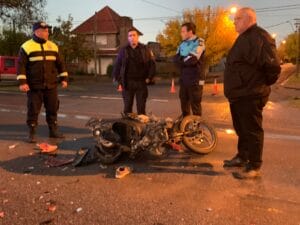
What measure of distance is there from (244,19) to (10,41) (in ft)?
135

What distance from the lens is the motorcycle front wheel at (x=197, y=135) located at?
6148 mm

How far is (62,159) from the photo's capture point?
622 centimetres

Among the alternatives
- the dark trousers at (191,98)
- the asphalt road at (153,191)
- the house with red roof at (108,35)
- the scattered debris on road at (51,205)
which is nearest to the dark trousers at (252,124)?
the asphalt road at (153,191)

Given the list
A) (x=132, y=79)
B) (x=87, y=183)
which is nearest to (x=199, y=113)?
(x=132, y=79)

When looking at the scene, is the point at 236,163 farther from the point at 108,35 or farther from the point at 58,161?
the point at 108,35

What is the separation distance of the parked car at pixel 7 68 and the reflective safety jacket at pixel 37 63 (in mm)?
27804

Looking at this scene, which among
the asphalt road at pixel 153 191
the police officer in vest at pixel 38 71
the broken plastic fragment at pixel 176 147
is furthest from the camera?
the police officer in vest at pixel 38 71

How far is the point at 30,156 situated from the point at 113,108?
22.1 feet

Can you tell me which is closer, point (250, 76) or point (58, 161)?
point (250, 76)

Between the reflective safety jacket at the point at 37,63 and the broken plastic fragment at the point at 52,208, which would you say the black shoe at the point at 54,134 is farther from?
the broken plastic fragment at the point at 52,208

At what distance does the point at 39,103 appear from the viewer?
24.6 ft

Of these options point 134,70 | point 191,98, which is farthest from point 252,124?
point 134,70

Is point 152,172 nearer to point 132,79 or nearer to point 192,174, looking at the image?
point 192,174

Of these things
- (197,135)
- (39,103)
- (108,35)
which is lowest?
(197,135)
